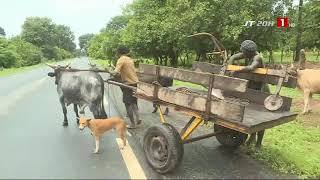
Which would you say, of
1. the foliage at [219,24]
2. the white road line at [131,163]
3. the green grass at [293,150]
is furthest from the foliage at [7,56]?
the white road line at [131,163]

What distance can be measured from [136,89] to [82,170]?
179cm

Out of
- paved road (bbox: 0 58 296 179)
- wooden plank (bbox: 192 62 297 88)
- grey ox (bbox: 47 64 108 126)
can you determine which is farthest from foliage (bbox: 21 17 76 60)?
wooden plank (bbox: 192 62 297 88)

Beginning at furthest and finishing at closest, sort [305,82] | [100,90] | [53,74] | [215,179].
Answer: [305,82] → [53,74] → [100,90] → [215,179]

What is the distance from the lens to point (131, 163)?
23.0ft

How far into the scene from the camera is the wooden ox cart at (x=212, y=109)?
5.83 meters

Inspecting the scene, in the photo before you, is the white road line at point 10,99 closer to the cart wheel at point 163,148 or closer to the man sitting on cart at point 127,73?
the man sitting on cart at point 127,73

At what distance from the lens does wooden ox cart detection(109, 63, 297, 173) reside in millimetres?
5827

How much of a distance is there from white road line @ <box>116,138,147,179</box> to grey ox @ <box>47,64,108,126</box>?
4.19 feet

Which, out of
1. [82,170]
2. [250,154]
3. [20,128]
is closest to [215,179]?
[250,154]

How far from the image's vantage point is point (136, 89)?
7.75 meters

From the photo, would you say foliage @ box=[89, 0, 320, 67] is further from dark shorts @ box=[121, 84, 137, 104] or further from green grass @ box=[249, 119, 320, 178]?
dark shorts @ box=[121, 84, 137, 104]

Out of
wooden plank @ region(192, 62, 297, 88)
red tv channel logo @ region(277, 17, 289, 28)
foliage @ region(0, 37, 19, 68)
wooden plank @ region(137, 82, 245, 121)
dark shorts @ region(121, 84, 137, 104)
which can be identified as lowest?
foliage @ region(0, 37, 19, 68)


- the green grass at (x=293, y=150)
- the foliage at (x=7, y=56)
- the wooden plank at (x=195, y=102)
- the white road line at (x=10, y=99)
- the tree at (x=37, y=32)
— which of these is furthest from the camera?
the tree at (x=37, y=32)

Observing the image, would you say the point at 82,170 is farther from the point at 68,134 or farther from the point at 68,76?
the point at 68,76
